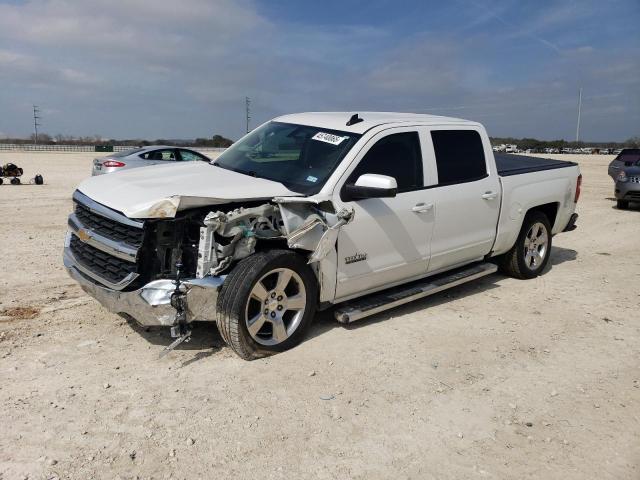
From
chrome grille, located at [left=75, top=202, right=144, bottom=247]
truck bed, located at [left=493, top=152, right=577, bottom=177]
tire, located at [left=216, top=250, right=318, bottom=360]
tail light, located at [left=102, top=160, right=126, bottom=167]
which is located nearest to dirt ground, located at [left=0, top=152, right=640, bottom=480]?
tire, located at [left=216, top=250, right=318, bottom=360]

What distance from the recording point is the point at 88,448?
119 inches

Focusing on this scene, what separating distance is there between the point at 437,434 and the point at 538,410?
831 millimetres

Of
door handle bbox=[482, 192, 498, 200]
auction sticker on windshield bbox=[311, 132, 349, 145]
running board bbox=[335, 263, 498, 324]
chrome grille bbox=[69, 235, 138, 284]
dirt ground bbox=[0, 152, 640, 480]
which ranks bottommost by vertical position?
dirt ground bbox=[0, 152, 640, 480]

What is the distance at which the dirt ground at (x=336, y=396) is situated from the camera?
9.89 feet

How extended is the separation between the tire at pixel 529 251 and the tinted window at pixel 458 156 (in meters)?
1.21

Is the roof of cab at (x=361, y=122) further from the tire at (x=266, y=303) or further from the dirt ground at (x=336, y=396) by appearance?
the dirt ground at (x=336, y=396)

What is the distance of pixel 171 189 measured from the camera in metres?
4.16

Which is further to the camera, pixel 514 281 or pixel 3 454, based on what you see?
pixel 514 281

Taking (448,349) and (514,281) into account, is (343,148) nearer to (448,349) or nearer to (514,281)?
(448,349)

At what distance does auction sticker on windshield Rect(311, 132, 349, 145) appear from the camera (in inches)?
190

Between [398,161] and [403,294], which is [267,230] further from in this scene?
[403,294]

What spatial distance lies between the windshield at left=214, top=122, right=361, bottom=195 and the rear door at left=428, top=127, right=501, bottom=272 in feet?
3.57

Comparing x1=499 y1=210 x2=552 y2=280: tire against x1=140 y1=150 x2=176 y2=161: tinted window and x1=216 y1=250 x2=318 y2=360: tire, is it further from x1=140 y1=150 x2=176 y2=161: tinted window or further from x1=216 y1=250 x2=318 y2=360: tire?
x1=140 y1=150 x2=176 y2=161: tinted window

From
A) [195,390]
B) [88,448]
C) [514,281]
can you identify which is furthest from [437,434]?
[514,281]
